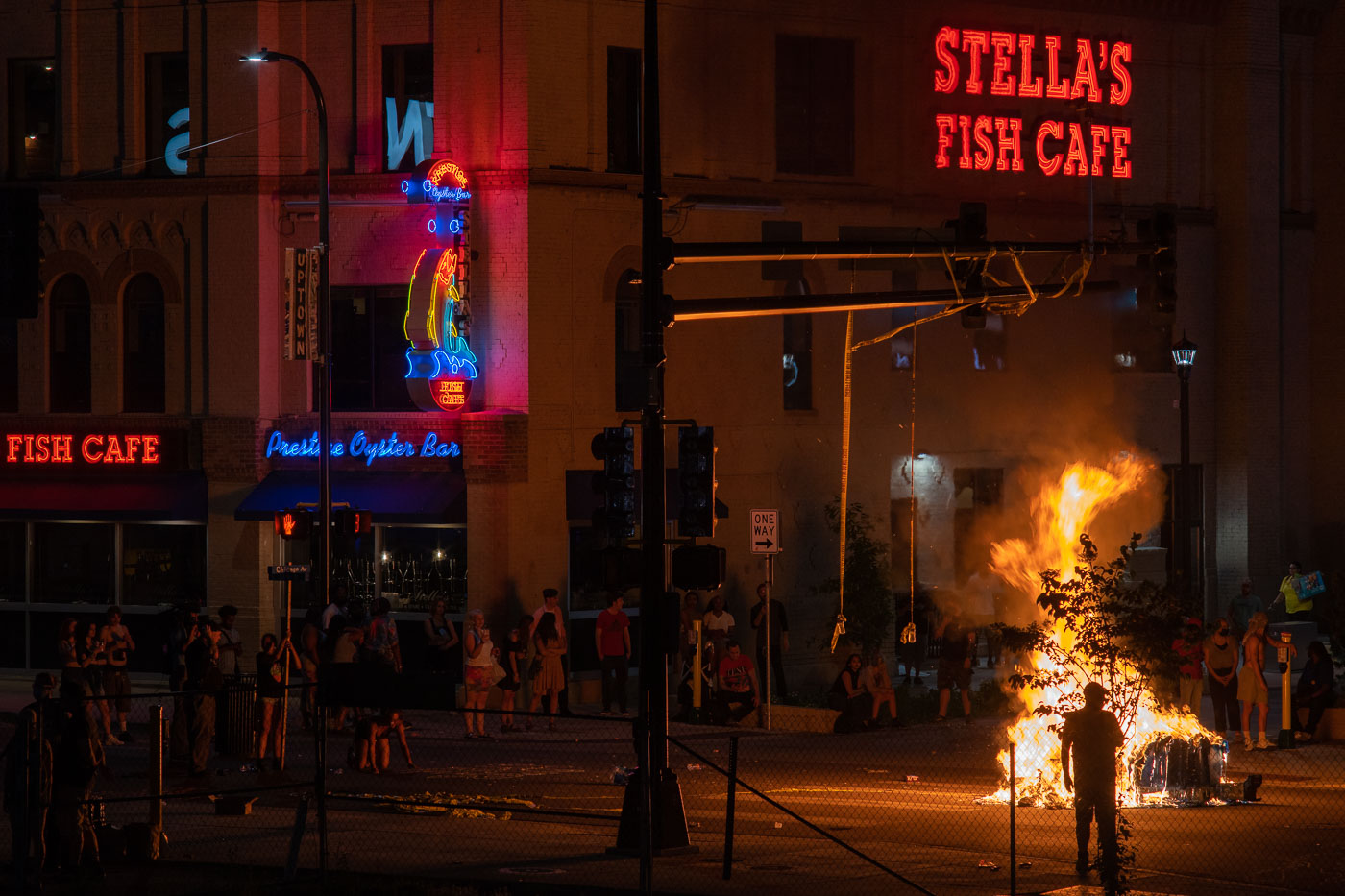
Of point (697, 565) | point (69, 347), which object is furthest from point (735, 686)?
point (69, 347)

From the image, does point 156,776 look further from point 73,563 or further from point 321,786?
point 73,563

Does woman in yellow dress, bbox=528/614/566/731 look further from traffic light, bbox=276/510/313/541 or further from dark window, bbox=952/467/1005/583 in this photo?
dark window, bbox=952/467/1005/583

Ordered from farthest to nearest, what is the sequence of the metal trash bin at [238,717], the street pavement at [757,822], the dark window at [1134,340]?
the dark window at [1134,340] → the metal trash bin at [238,717] → the street pavement at [757,822]

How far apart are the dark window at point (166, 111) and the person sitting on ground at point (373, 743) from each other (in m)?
12.7

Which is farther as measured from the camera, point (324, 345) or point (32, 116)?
point (32, 116)

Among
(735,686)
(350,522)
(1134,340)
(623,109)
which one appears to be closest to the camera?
(350,522)

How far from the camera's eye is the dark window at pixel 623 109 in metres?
28.5

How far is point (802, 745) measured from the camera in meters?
23.1

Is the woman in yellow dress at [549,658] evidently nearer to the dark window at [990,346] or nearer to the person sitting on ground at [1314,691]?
the person sitting on ground at [1314,691]

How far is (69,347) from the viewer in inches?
1185

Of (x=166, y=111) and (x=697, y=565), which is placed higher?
(x=166, y=111)

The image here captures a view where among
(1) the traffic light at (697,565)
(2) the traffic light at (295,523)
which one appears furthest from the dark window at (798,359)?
(1) the traffic light at (697,565)

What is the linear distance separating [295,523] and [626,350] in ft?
21.8

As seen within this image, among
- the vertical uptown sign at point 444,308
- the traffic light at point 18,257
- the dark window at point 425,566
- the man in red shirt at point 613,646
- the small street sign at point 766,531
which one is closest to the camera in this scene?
the traffic light at point 18,257
